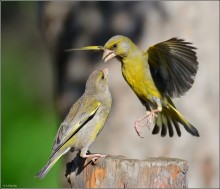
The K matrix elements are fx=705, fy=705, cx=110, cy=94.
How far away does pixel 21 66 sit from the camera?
1600 centimetres

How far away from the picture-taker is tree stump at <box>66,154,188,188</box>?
557 centimetres

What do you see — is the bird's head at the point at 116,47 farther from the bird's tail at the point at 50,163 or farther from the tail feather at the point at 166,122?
the bird's tail at the point at 50,163

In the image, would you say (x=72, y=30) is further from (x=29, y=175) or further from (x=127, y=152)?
(x=29, y=175)

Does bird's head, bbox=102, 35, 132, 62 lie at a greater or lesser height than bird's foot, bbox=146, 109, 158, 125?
greater

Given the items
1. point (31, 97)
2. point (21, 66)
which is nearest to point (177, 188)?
point (31, 97)

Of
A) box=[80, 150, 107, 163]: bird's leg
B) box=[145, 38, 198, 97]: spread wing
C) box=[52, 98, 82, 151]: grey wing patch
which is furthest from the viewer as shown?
box=[145, 38, 198, 97]: spread wing

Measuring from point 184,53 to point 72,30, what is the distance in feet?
9.98

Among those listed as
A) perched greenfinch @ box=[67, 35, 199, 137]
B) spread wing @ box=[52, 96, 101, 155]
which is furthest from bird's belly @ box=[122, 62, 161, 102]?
spread wing @ box=[52, 96, 101, 155]

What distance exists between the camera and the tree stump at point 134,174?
5570 mm

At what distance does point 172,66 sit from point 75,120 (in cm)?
153

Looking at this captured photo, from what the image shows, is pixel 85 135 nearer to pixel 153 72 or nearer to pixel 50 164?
pixel 50 164

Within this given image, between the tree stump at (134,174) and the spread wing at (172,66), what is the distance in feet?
5.12

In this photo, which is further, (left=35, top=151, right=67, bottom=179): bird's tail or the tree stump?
(left=35, top=151, right=67, bottom=179): bird's tail

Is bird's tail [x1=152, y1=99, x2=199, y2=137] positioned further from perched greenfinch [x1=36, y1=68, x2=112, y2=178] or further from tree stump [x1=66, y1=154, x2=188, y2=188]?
tree stump [x1=66, y1=154, x2=188, y2=188]
